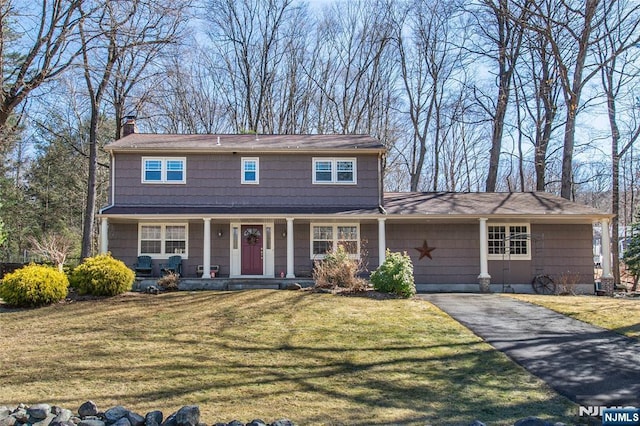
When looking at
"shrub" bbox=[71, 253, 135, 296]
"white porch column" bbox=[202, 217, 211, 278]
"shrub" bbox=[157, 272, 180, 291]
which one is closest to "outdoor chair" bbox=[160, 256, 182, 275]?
"white porch column" bbox=[202, 217, 211, 278]

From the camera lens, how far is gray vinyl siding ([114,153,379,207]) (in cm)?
1812

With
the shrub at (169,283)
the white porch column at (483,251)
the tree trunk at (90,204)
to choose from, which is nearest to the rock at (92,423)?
the shrub at (169,283)

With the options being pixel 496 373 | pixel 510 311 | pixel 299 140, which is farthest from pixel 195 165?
pixel 496 373

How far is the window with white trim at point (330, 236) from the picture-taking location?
18.2 metres

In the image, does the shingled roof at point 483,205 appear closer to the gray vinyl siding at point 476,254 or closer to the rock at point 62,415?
the gray vinyl siding at point 476,254

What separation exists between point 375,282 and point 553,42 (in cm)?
875

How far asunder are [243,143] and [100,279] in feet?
26.0

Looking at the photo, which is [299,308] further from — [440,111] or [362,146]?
[440,111]

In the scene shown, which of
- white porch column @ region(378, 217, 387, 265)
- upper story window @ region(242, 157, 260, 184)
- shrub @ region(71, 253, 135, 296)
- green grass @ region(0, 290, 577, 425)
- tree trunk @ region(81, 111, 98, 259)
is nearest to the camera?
green grass @ region(0, 290, 577, 425)

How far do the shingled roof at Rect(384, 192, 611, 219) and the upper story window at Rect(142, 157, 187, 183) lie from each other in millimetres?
7850

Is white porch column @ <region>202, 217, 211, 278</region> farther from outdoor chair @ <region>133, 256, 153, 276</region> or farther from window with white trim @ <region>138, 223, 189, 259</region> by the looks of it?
outdoor chair @ <region>133, 256, 153, 276</region>

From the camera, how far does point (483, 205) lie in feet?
61.2

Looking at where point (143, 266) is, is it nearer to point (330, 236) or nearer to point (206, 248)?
point (206, 248)

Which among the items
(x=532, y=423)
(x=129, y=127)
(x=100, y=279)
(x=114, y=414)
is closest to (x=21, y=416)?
(x=114, y=414)
